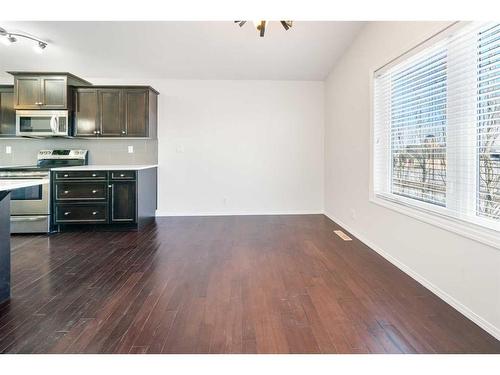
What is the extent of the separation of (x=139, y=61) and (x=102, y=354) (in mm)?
4432

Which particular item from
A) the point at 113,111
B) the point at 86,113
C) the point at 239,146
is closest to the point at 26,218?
the point at 86,113

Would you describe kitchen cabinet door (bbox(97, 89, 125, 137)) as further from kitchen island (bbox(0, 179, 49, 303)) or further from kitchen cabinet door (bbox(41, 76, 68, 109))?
Answer: kitchen island (bbox(0, 179, 49, 303))

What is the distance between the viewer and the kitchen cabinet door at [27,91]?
4.62 meters

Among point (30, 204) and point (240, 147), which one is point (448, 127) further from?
point (30, 204)

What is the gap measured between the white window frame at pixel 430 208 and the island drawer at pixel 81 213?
3.64 meters

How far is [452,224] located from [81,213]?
4.45 metres

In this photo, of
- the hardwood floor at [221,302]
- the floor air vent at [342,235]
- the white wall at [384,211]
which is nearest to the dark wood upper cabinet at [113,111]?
the hardwood floor at [221,302]

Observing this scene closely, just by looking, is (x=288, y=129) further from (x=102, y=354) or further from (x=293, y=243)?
(x=102, y=354)

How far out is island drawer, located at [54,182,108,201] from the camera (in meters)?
4.43

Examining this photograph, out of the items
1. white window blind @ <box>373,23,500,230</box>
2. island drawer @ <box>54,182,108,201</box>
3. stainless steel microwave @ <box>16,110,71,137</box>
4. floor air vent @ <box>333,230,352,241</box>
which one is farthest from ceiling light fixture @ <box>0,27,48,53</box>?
floor air vent @ <box>333,230,352,241</box>

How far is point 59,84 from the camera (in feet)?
15.3

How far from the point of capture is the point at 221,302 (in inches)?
89.5
